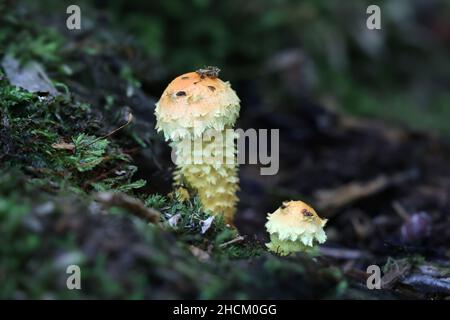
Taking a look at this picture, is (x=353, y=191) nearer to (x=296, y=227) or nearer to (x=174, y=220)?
(x=296, y=227)

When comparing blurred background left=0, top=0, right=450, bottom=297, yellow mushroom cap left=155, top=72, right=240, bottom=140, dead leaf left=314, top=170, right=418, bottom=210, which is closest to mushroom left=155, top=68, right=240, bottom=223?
yellow mushroom cap left=155, top=72, right=240, bottom=140

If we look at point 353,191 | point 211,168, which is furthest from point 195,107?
point 353,191

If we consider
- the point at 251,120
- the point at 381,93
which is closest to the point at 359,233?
the point at 251,120

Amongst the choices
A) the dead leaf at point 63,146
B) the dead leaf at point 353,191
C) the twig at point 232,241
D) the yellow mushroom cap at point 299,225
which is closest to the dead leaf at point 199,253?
the twig at point 232,241

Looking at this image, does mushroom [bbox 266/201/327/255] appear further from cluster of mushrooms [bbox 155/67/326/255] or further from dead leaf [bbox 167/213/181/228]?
dead leaf [bbox 167/213/181/228]

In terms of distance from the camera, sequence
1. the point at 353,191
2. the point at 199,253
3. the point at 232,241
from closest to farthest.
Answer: the point at 199,253 → the point at 232,241 → the point at 353,191
